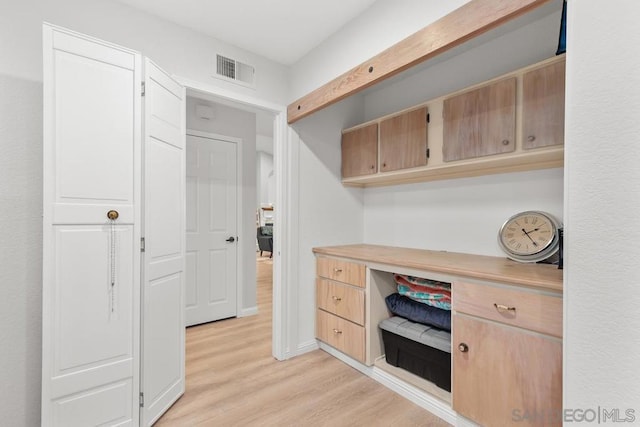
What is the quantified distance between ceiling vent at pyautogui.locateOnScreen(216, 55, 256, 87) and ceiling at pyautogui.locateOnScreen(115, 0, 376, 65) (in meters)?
0.14

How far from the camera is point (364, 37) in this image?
187 cm

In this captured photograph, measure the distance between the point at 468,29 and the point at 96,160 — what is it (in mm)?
1921

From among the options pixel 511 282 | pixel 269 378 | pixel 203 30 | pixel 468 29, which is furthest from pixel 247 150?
pixel 511 282

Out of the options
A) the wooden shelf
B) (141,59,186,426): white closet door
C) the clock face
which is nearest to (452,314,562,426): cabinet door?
the clock face

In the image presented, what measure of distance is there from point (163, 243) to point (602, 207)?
2.06m

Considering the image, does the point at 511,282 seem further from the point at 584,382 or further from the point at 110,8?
the point at 110,8

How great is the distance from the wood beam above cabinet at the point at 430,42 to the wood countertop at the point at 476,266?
1.13 meters

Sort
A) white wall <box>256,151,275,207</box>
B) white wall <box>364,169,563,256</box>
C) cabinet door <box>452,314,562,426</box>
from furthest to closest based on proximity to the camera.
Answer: white wall <box>256,151,275,207</box> < white wall <box>364,169,563,256</box> < cabinet door <box>452,314,562,426</box>

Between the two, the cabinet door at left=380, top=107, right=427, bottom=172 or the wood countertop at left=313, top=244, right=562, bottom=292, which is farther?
the cabinet door at left=380, top=107, right=427, bottom=172

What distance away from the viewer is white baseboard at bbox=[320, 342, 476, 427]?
5.65 ft

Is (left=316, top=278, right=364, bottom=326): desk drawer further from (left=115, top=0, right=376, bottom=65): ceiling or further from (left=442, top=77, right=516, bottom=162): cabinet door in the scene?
(left=115, top=0, right=376, bottom=65): ceiling

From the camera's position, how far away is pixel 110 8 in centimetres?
178

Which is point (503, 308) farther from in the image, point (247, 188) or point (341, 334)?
point (247, 188)

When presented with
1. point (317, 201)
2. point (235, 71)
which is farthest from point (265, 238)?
point (235, 71)
